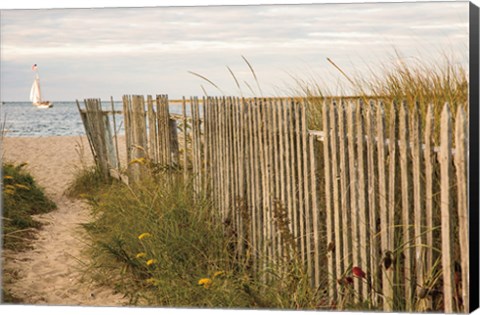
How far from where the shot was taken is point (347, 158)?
3.60 meters

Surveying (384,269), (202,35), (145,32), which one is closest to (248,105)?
(384,269)

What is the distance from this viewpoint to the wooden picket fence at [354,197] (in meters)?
3.08

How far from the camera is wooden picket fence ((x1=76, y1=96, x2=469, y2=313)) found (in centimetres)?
308

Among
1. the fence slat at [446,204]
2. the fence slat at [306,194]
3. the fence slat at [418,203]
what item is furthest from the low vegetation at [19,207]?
the fence slat at [446,204]

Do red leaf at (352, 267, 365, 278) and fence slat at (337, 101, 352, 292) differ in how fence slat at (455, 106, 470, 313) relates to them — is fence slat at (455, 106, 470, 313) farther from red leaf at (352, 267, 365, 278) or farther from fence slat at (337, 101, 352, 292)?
fence slat at (337, 101, 352, 292)

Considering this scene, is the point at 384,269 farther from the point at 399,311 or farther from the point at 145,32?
the point at 145,32

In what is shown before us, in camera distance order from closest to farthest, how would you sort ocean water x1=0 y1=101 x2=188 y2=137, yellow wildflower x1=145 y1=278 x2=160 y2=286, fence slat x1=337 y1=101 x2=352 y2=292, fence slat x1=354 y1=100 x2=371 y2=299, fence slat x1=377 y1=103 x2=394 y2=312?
1. fence slat x1=377 y1=103 x2=394 y2=312
2. fence slat x1=354 y1=100 x2=371 y2=299
3. fence slat x1=337 y1=101 x2=352 y2=292
4. yellow wildflower x1=145 y1=278 x2=160 y2=286
5. ocean water x1=0 y1=101 x2=188 y2=137

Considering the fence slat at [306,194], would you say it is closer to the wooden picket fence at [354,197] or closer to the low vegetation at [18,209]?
the wooden picket fence at [354,197]

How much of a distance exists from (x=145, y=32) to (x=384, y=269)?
6.46 m

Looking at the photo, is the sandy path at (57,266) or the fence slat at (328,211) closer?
the fence slat at (328,211)

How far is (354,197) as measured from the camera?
3543mm

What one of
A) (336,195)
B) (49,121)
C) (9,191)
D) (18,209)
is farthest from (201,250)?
(49,121)

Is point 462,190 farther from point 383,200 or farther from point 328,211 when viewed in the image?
point 328,211

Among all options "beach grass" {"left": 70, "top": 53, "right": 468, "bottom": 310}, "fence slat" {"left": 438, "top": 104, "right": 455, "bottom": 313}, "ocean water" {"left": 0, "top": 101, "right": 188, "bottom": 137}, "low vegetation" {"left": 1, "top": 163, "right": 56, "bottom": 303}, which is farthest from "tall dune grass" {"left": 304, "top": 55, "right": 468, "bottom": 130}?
"ocean water" {"left": 0, "top": 101, "right": 188, "bottom": 137}
